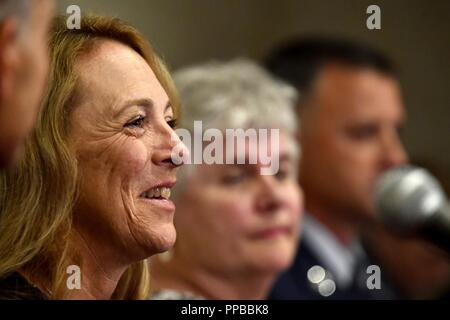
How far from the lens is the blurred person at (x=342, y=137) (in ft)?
8.36

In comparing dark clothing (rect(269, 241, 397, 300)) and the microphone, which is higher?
the microphone

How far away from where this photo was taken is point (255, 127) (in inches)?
76.7

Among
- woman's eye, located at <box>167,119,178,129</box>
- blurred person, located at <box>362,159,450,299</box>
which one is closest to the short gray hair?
woman's eye, located at <box>167,119,178,129</box>

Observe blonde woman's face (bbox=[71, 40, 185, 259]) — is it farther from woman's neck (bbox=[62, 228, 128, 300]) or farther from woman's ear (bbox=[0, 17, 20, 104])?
woman's ear (bbox=[0, 17, 20, 104])

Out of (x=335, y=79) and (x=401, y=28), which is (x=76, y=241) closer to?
(x=335, y=79)

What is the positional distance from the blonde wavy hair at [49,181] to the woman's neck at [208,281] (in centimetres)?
51

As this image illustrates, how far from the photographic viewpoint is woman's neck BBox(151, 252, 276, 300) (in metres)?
1.81

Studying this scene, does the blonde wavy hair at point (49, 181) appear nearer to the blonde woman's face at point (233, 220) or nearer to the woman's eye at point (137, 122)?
the woman's eye at point (137, 122)

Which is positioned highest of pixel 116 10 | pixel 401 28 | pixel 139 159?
pixel 401 28

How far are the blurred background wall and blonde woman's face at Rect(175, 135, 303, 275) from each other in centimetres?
27
